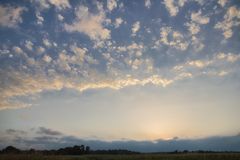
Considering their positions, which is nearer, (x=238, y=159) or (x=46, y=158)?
(x=46, y=158)

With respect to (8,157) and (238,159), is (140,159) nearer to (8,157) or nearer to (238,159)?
(238,159)

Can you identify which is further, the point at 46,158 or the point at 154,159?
the point at 154,159

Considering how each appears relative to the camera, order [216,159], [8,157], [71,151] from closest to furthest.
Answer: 1. [8,157]
2. [216,159]
3. [71,151]

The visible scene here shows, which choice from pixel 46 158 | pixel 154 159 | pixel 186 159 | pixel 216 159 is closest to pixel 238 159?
pixel 216 159

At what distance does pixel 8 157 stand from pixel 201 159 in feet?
96.1

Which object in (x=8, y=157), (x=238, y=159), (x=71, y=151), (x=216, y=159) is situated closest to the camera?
(x=8, y=157)

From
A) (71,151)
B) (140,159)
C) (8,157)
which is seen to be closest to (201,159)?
(140,159)

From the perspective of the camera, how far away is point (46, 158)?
41.9m

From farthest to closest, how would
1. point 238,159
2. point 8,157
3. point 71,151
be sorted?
point 71,151
point 238,159
point 8,157

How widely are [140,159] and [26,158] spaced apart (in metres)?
18.8

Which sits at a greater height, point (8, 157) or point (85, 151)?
point (85, 151)

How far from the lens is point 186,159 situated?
48250 mm

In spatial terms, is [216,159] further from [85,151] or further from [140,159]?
[85,151]

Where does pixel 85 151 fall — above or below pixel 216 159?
above
